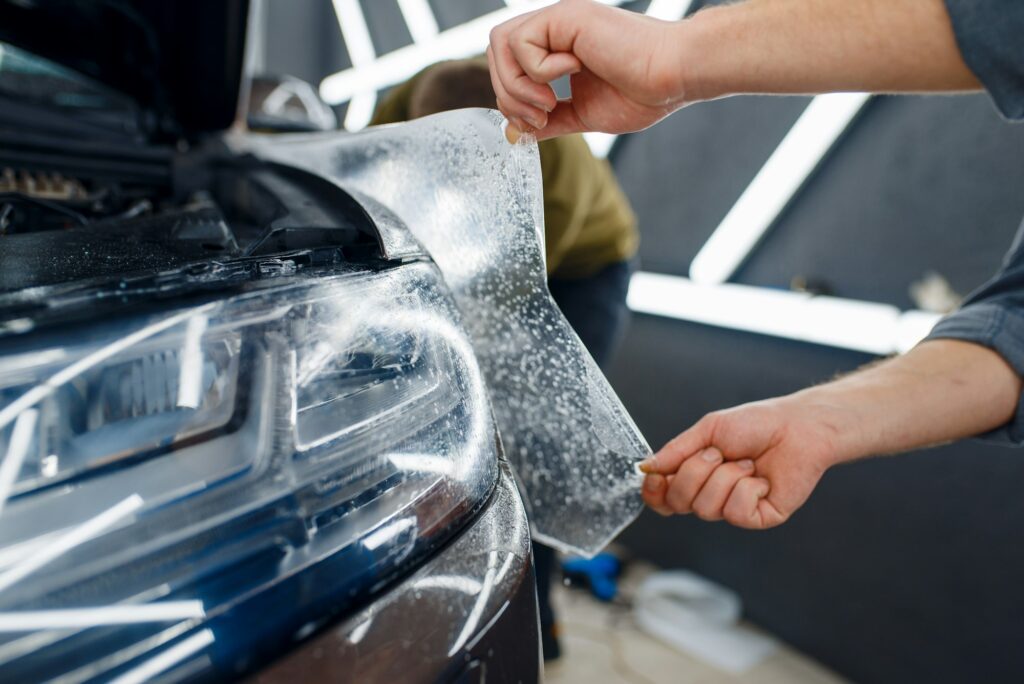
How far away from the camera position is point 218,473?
0.38 metres

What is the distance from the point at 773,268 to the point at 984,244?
0.51 metres

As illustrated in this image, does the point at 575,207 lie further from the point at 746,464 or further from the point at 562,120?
the point at 746,464

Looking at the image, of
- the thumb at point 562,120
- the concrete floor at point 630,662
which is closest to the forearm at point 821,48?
the thumb at point 562,120

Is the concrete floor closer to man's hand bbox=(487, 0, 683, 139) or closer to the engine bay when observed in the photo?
the engine bay

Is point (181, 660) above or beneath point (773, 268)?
above

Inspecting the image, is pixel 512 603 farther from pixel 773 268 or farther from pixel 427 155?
pixel 773 268

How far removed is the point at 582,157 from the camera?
1193 millimetres

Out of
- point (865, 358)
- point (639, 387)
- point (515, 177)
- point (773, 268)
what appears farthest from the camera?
point (639, 387)

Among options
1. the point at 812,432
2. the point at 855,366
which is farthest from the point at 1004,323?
the point at 855,366

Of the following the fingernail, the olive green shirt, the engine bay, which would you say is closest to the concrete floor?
the olive green shirt

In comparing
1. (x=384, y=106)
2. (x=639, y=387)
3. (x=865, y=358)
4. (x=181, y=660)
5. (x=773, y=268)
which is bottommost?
(x=639, y=387)

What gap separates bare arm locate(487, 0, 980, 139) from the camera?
50 centimetres

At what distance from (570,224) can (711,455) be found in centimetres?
51

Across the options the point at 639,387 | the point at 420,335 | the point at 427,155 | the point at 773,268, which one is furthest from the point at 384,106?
the point at 639,387
